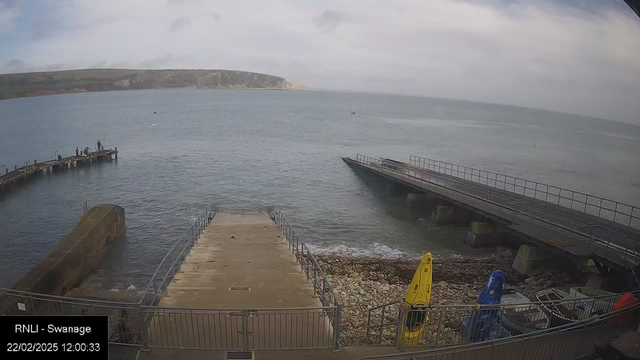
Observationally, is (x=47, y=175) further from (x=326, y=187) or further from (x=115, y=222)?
(x=326, y=187)

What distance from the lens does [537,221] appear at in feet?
74.6

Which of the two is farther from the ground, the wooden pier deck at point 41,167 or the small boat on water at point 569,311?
the small boat on water at point 569,311

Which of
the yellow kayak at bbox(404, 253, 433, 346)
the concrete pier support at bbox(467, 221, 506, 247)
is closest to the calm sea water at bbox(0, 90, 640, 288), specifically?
the concrete pier support at bbox(467, 221, 506, 247)

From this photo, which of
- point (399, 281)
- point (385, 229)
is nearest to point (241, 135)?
point (385, 229)

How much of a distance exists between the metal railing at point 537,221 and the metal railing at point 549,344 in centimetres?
853

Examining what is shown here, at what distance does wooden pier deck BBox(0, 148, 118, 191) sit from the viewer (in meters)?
37.5

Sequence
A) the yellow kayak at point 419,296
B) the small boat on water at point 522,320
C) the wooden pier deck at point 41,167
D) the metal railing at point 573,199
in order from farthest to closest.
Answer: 1. the wooden pier deck at point 41,167
2. the metal railing at point 573,199
3. the small boat on water at point 522,320
4. the yellow kayak at point 419,296

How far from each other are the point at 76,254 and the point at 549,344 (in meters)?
19.6

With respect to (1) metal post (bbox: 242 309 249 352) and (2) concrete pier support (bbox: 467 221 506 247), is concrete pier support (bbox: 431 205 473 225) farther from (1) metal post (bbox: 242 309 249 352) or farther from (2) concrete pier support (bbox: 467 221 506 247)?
(1) metal post (bbox: 242 309 249 352)

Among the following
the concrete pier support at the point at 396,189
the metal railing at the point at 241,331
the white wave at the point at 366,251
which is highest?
the metal railing at the point at 241,331

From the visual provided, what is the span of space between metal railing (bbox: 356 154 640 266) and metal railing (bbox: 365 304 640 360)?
8532 mm

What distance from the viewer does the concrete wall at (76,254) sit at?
16328 millimetres

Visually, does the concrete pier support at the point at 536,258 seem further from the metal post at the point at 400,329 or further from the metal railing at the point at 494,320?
the metal post at the point at 400,329

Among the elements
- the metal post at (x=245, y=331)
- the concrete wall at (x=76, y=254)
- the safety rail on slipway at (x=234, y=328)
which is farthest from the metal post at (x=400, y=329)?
the concrete wall at (x=76, y=254)
